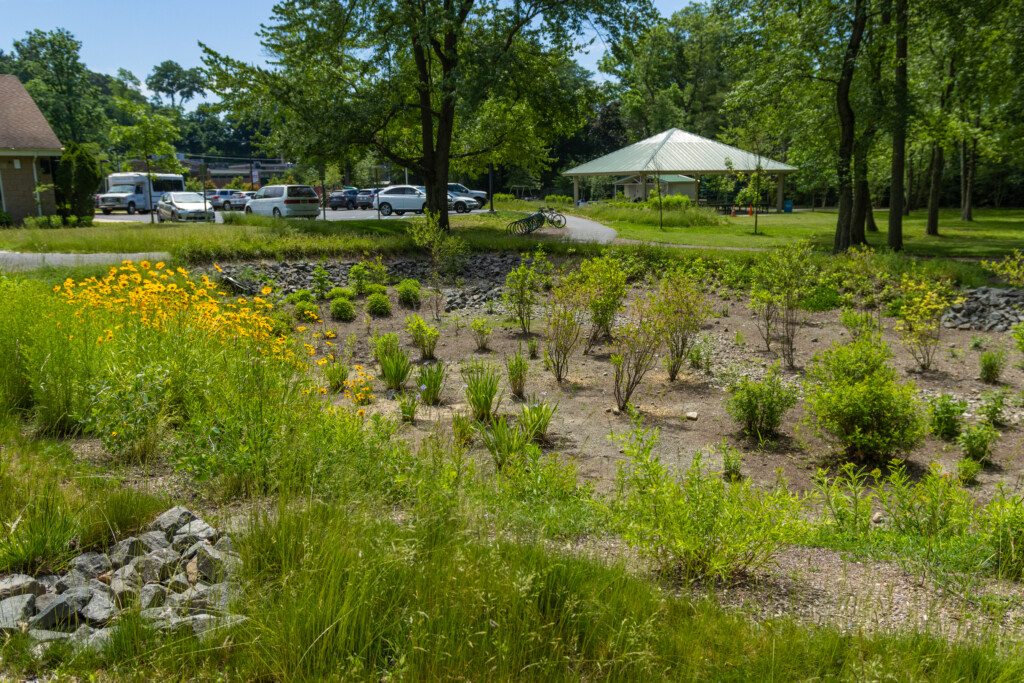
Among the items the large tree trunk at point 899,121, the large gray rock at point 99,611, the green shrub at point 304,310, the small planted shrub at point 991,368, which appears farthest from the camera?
the large tree trunk at point 899,121

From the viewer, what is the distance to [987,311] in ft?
37.6

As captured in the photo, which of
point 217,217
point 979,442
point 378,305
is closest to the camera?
point 979,442

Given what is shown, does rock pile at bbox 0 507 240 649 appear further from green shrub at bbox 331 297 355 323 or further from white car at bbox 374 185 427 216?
white car at bbox 374 185 427 216

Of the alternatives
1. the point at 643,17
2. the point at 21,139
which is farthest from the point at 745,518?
the point at 21,139

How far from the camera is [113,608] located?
2.81m

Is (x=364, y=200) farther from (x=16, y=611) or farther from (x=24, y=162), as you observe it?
(x=16, y=611)

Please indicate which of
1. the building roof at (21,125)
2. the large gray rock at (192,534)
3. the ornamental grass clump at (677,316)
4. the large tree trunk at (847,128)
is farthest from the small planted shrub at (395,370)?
the building roof at (21,125)

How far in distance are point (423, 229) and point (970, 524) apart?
1297 centimetres

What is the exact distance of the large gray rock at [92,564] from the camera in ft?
10.1

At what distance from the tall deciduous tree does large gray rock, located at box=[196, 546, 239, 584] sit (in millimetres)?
16989

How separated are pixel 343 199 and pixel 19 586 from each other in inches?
1634

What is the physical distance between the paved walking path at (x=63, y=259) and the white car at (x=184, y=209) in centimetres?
1534

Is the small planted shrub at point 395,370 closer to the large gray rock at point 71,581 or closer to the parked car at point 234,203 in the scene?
the large gray rock at point 71,581

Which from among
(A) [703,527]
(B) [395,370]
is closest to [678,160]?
(B) [395,370]
